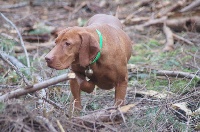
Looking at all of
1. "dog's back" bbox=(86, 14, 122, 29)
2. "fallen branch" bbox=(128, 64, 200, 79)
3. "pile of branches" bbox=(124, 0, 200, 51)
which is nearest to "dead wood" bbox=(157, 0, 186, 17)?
"pile of branches" bbox=(124, 0, 200, 51)

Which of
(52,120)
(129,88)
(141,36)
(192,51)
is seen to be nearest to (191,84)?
(129,88)

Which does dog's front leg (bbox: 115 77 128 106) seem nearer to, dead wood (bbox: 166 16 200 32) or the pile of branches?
the pile of branches

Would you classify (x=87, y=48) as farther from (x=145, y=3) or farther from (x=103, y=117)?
(x=145, y=3)

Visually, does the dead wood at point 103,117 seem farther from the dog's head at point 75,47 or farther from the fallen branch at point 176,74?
the fallen branch at point 176,74

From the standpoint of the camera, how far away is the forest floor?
4.20 m

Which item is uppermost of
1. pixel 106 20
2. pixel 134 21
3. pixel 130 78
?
Answer: pixel 106 20

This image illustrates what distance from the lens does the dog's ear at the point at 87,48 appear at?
4.61 meters

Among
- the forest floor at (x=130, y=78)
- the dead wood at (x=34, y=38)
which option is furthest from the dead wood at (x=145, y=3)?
the dead wood at (x=34, y=38)

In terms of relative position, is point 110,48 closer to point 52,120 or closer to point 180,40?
point 52,120

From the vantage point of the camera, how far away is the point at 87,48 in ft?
15.2

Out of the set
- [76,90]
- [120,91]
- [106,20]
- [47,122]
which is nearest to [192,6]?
[106,20]

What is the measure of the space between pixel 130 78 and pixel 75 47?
9.67 feet

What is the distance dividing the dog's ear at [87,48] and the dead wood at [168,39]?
4734 mm

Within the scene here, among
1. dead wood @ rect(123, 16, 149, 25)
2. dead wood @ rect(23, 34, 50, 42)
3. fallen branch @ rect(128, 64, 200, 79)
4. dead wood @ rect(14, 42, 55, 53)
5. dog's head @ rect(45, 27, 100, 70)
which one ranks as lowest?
fallen branch @ rect(128, 64, 200, 79)
